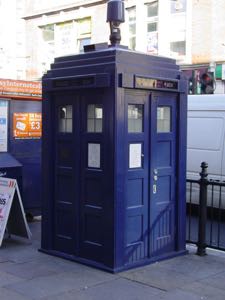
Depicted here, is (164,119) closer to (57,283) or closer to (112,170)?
(112,170)

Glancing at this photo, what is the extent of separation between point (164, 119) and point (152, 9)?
18.4m

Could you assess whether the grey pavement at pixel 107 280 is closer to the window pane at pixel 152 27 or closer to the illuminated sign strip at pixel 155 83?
the illuminated sign strip at pixel 155 83

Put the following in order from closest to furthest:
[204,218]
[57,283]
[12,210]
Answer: [57,283] < [204,218] < [12,210]

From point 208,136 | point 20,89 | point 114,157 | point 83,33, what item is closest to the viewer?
point 114,157

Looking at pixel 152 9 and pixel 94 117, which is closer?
pixel 94 117

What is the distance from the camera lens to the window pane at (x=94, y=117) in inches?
229

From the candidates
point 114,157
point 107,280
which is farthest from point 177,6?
point 107,280

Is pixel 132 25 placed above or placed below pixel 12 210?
above

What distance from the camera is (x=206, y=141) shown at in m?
9.20

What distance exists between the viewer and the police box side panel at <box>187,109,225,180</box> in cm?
898

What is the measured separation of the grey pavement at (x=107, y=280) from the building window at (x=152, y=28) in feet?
58.5

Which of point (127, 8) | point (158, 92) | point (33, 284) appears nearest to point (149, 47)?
point (127, 8)

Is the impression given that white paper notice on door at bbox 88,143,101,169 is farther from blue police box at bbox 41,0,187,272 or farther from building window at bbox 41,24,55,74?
building window at bbox 41,24,55,74

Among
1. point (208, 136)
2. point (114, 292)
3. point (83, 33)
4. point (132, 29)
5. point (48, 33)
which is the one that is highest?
point (48, 33)
